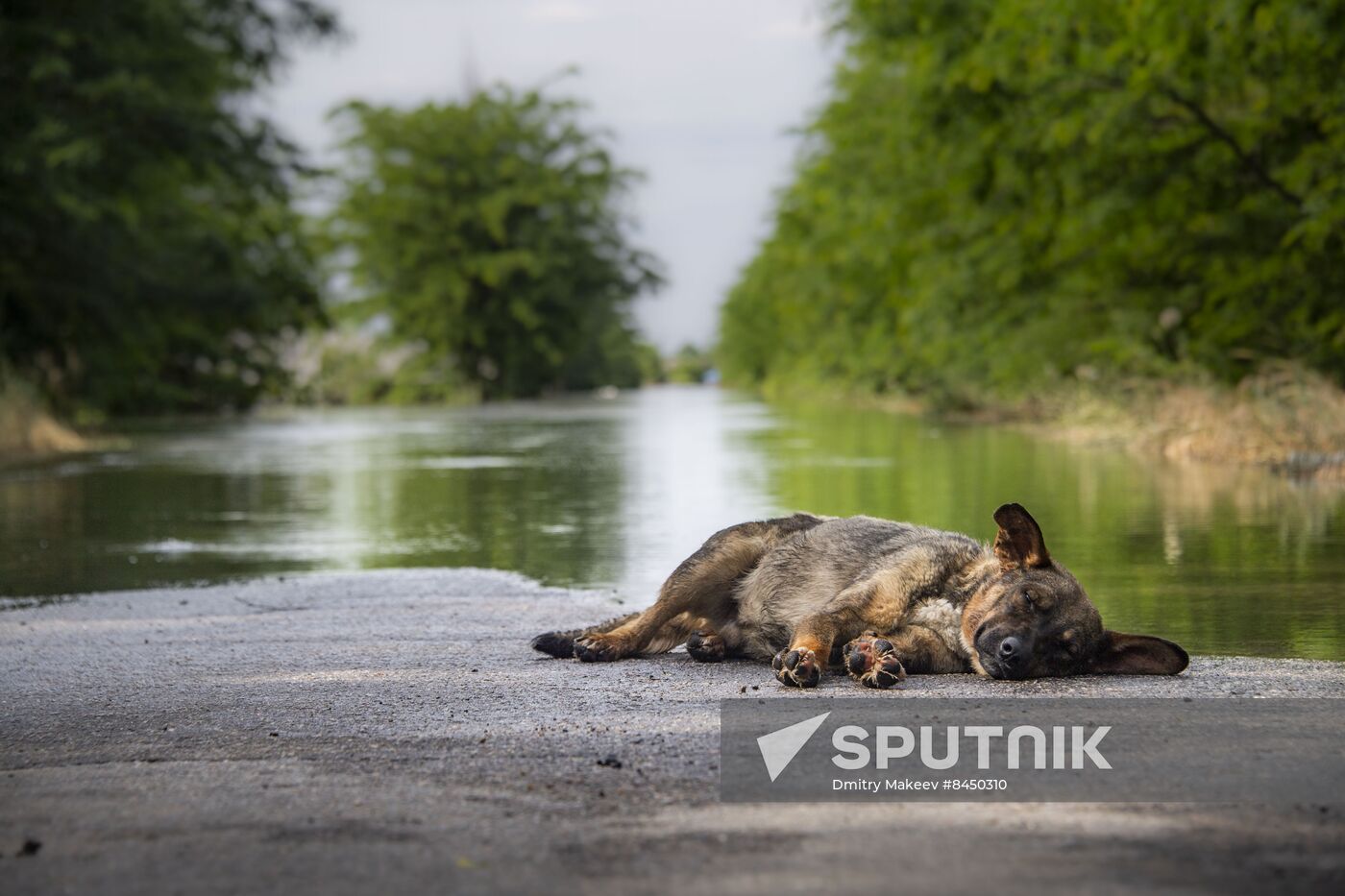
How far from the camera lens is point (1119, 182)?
22.4 meters

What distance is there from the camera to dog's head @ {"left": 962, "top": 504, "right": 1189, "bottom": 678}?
19.1ft

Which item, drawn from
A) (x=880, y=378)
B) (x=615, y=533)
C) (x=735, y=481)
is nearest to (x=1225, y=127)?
(x=735, y=481)

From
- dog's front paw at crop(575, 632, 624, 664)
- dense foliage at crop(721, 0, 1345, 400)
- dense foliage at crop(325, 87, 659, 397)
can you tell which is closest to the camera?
dog's front paw at crop(575, 632, 624, 664)

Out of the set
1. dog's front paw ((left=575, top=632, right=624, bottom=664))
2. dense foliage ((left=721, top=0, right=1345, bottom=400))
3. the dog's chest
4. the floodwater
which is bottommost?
the floodwater

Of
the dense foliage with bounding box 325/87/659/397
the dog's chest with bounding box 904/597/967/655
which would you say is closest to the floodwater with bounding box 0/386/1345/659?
the dog's chest with bounding box 904/597/967/655

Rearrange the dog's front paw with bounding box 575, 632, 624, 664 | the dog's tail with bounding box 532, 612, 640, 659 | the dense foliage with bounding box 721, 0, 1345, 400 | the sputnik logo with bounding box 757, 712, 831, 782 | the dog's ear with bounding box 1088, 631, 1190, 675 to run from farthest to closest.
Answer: the dense foliage with bounding box 721, 0, 1345, 400, the dog's tail with bounding box 532, 612, 640, 659, the dog's front paw with bounding box 575, 632, 624, 664, the dog's ear with bounding box 1088, 631, 1190, 675, the sputnik logo with bounding box 757, 712, 831, 782

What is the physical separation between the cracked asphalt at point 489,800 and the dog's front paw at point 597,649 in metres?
0.07

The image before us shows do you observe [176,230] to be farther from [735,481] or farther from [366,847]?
[366,847]

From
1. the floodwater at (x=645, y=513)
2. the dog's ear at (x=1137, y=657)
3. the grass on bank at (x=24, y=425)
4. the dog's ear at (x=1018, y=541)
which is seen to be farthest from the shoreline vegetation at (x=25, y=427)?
the dog's ear at (x=1137, y=657)

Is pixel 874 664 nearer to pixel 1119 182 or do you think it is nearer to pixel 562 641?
pixel 562 641

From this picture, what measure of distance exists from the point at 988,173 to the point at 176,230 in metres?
16.4

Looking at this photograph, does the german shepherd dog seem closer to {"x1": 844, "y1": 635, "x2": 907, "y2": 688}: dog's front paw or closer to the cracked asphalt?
{"x1": 844, "y1": 635, "x2": 907, "y2": 688}: dog's front paw

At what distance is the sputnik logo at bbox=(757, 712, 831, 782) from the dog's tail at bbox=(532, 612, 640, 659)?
166 cm

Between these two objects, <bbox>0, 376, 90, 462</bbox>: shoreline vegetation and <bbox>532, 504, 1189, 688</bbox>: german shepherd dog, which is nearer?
<bbox>532, 504, 1189, 688</bbox>: german shepherd dog
